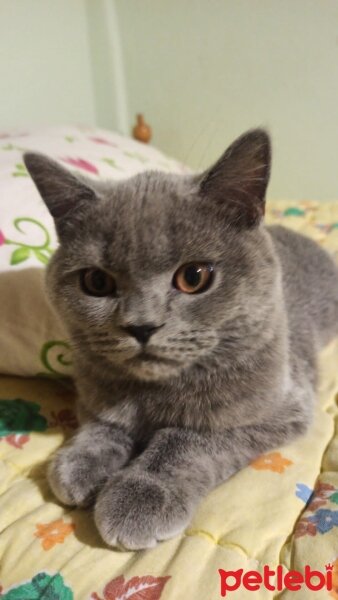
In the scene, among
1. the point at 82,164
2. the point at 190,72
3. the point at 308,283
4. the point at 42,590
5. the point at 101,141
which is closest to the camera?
the point at 42,590

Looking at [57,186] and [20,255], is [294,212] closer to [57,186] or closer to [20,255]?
[20,255]

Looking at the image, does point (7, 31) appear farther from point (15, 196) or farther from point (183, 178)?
point (183, 178)

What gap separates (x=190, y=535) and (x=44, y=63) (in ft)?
6.90

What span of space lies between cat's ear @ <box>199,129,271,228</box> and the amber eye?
93 mm

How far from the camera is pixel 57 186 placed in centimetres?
81

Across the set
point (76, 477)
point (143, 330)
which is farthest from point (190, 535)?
point (143, 330)

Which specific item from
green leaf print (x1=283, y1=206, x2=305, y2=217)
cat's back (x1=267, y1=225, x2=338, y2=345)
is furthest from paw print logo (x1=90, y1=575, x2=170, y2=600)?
green leaf print (x1=283, y1=206, x2=305, y2=217)

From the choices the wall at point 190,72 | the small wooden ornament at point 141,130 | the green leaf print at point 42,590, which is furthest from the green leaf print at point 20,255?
the small wooden ornament at point 141,130

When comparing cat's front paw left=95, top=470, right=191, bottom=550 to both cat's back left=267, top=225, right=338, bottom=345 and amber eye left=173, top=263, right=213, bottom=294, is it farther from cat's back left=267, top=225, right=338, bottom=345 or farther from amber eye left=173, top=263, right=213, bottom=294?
cat's back left=267, top=225, right=338, bottom=345

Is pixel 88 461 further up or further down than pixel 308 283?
further down

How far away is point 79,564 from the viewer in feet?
2.14

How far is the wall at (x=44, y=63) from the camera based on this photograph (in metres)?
2.01

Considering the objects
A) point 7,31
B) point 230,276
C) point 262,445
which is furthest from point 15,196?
point 7,31

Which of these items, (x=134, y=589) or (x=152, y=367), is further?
(x=152, y=367)
